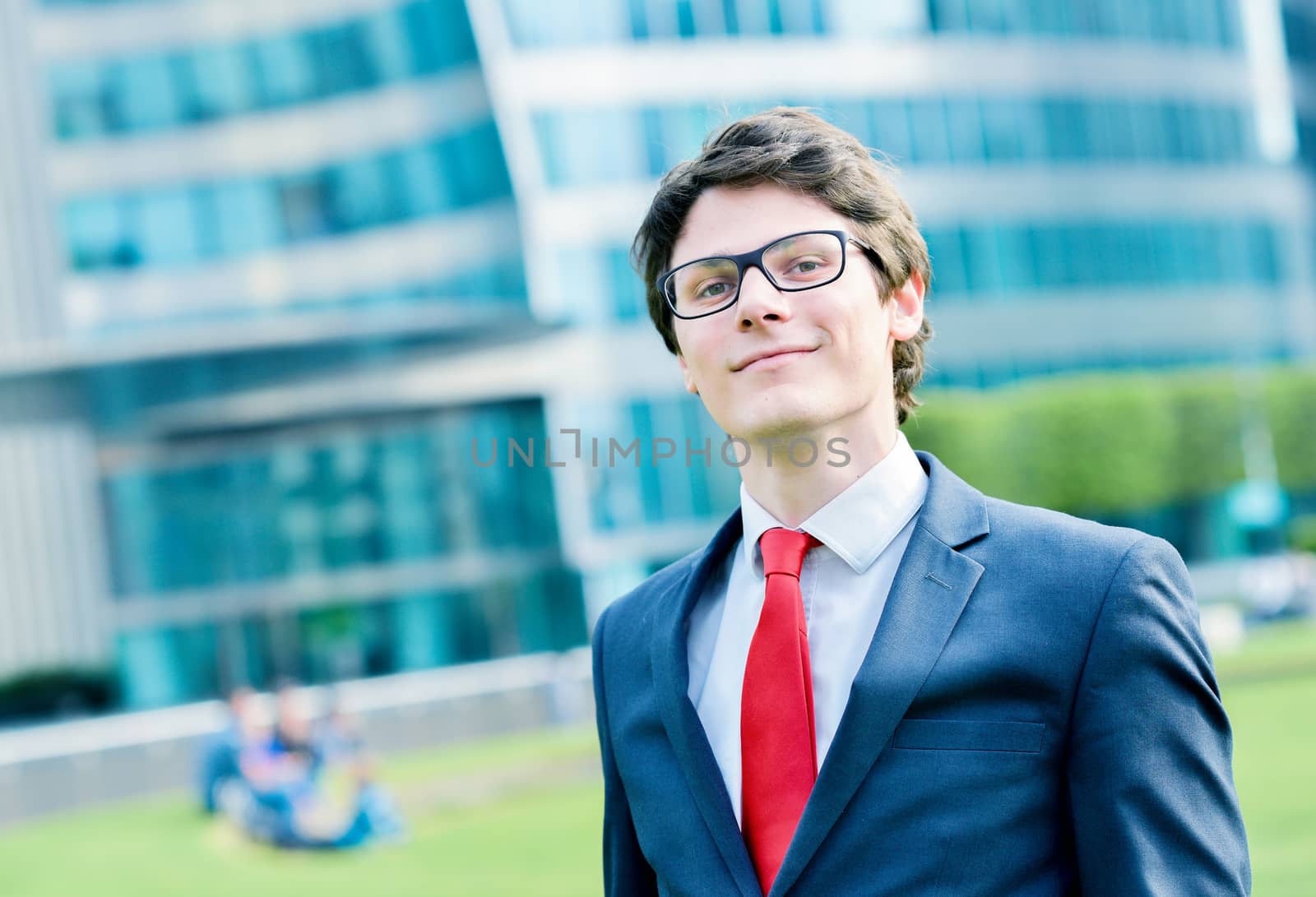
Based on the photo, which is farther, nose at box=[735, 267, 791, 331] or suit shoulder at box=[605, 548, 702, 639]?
suit shoulder at box=[605, 548, 702, 639]

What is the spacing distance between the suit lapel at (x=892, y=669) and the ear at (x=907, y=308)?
1.24 feet

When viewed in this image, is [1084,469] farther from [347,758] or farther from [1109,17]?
[347,758]

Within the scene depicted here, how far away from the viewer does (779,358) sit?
2152 mm

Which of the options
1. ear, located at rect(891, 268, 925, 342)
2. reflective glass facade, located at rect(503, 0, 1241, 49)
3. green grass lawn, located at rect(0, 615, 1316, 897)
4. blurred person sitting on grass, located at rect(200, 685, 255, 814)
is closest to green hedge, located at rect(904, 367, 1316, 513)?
reflective glass facade, located at rect(503, 0, 1241, 49)

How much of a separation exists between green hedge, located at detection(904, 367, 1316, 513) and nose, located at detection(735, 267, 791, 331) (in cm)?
3166

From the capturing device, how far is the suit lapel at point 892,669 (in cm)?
199

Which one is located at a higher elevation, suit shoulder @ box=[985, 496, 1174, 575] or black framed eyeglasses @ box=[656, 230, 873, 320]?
black framed eyeglasses @ box=[656, 230, 873, 320]

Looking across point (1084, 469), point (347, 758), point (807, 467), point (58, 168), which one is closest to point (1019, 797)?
point (807, 467)

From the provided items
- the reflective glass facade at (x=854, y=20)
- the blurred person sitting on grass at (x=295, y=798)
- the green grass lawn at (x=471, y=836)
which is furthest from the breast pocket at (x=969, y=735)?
the reflective glass facade at (x=854, y=20)

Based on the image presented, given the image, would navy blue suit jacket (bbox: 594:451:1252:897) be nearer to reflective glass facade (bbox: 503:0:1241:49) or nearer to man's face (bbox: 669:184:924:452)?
man's face (bbox: 669:184:924:452)

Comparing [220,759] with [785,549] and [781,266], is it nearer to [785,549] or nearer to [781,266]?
[785,549]

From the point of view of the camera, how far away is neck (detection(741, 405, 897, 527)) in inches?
86.9

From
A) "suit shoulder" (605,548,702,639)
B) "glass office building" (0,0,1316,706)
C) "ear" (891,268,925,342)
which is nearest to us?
"ear" (891,268,925,342)


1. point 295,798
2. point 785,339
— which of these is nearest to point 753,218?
point 785,339
